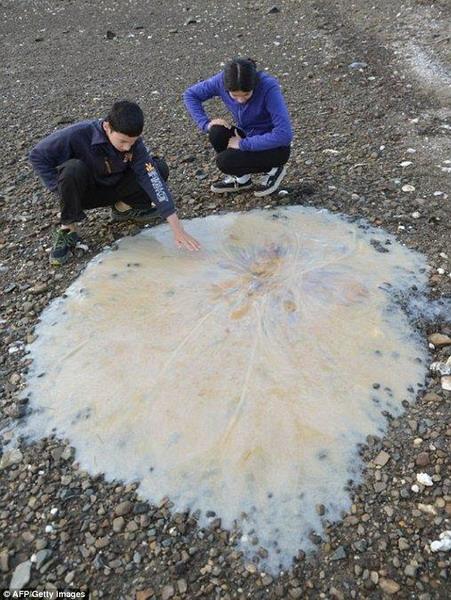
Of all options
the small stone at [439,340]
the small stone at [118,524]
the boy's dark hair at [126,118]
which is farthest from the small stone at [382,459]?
the boy's dark hair at [126,118]

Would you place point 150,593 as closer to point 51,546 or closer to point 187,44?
point 51,546

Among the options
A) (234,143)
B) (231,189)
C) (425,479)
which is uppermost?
(234,143)

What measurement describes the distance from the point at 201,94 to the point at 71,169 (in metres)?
1.23

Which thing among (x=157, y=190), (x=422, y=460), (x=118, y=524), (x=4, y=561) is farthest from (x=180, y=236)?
(x=4, y=561)

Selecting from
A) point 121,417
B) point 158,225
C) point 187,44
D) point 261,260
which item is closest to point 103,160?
point 158,225

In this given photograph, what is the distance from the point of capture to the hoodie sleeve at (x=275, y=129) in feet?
11.7

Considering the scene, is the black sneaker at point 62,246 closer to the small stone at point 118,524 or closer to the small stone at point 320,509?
the small stone at point 118,524

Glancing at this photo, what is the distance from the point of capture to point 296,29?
7.81 meters

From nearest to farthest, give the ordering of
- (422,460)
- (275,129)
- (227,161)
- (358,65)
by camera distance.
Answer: (422,460), (275,129), (227,161), (358,65)

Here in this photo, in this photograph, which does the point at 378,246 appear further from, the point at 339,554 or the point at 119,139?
the point at 339,554

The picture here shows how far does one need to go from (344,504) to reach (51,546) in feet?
3.83

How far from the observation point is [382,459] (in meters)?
2.30

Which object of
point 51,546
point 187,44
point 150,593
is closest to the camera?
point 150,593

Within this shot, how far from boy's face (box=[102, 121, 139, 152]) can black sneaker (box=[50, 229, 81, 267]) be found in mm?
703
